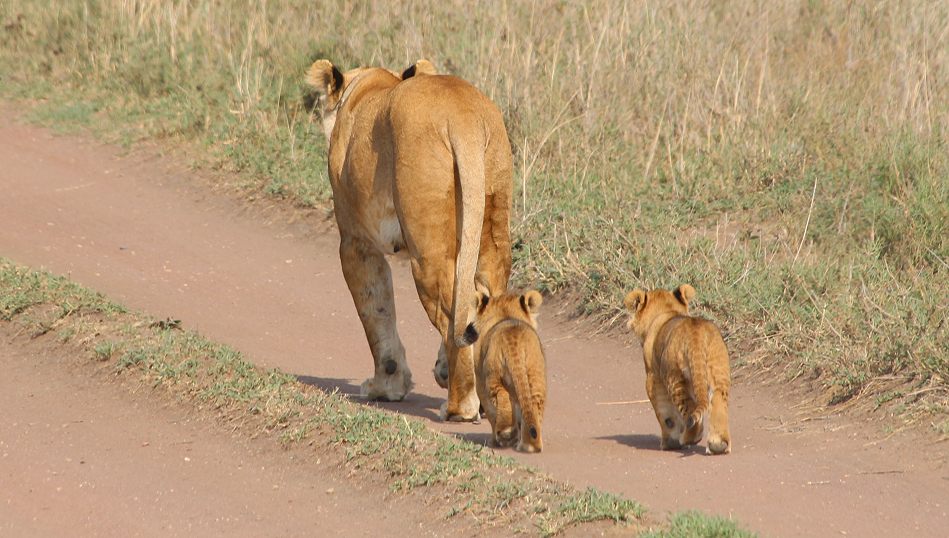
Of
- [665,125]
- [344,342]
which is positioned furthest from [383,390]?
[665,125]

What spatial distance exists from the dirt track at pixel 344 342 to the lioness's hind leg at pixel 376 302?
0.21 m

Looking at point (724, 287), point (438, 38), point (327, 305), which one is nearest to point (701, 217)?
point (724, 287)

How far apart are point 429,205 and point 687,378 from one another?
4.58 feet

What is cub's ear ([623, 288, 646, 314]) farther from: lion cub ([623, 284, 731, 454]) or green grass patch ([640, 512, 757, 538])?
green grass patch ([640, 512, 757, 538])

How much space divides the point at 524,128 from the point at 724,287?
3177mm

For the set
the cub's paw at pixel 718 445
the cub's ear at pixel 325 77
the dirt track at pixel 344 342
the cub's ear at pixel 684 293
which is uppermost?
the cub's ear at pixel 325 77

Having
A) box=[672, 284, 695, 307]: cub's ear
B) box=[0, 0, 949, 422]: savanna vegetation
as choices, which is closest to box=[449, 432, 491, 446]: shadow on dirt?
box=[672, 284, 695, 307]: cub's ear

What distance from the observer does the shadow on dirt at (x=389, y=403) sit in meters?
7.44

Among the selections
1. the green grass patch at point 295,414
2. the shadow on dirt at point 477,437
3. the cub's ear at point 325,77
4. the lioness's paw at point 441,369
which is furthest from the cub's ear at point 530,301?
the cub's ear at point 325,77

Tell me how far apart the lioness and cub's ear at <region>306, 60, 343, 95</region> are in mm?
394

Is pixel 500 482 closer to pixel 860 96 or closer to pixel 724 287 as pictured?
pixel 724 287

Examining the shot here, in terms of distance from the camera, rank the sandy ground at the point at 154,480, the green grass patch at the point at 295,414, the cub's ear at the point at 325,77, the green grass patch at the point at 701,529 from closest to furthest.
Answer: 1. the green grass patch at the point at 701,529
2. the green grass patch at the point at 295,414
3. the sandy ground at the point at 154,480
4. the cub's ear at the point at 325,77

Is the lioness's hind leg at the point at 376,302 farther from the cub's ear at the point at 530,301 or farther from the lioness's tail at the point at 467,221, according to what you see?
the cub's ear at the point at 530,301

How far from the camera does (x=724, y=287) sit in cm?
868
